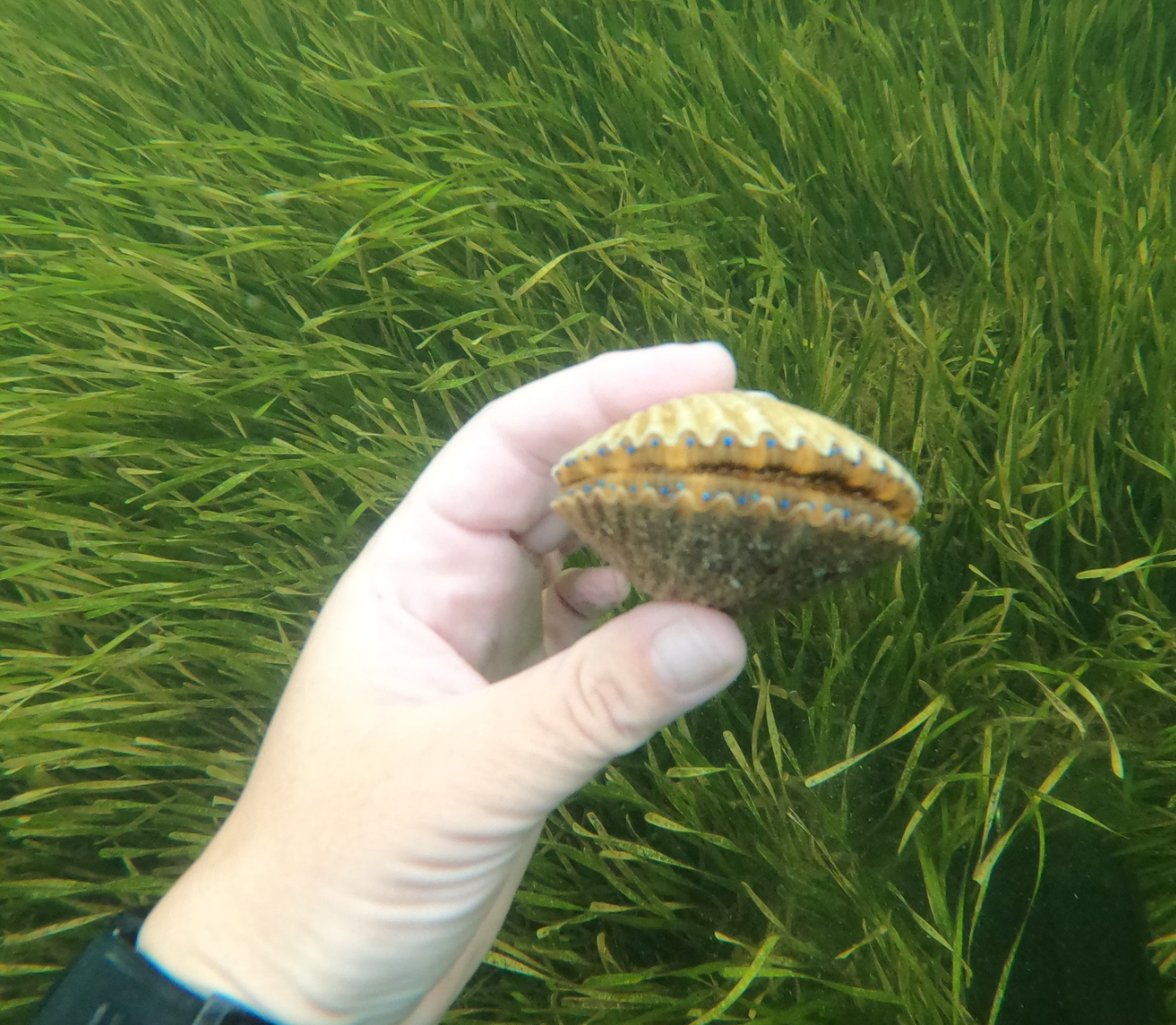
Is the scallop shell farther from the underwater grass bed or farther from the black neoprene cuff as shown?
the black neoprene cuff

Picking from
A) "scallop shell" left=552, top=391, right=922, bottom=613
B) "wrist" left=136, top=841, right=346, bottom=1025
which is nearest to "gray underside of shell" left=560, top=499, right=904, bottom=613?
"scallop shell" left=552, top=391, right=922, bottom=613

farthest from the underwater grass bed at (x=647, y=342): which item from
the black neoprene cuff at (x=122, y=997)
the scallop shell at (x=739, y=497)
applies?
the scallop shell at (x=739, y=497)

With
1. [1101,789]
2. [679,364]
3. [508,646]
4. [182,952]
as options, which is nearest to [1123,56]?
[679,364]

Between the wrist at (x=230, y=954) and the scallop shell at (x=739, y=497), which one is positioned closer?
the scallop shell at (x=739, y=497)

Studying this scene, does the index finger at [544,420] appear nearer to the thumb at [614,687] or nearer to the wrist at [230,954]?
the thumb at [614,687]

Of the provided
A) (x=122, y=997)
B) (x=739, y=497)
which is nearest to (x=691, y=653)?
(x=739, y=497)

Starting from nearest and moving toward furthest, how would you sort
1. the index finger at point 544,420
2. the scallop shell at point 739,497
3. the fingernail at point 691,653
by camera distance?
the scallop shell at point 739,497 → the fingernail at point 691,653 → the index finger at point 544,420

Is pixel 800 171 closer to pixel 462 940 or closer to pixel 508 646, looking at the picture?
pixel 508 646
